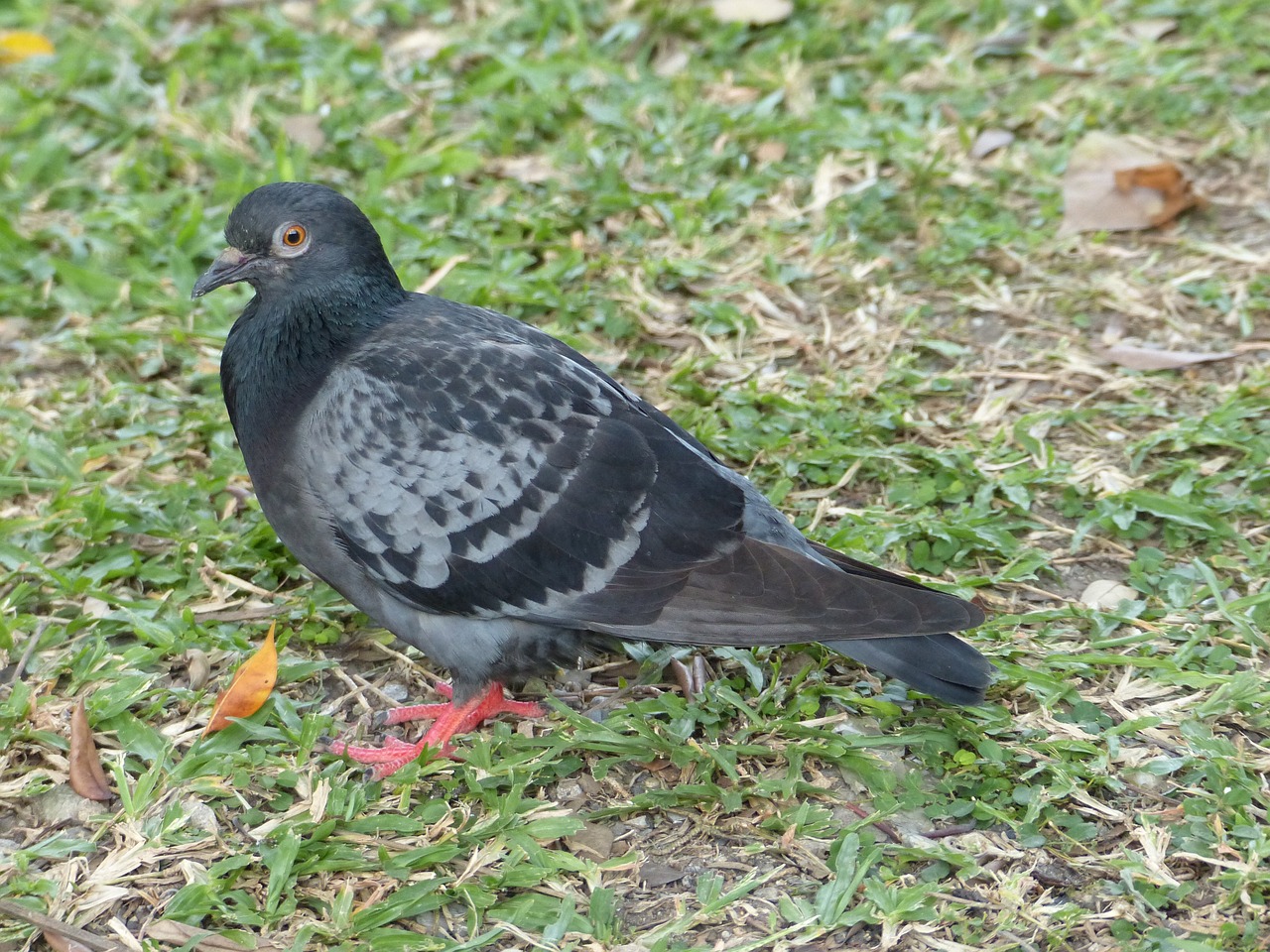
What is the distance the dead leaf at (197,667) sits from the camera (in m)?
4.28

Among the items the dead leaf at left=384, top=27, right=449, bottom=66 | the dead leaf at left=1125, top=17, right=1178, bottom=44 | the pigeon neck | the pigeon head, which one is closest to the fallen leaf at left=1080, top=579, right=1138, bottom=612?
the pigeon neck

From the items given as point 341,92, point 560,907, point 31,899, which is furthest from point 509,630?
point 341,92

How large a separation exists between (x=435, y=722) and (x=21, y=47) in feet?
17.9

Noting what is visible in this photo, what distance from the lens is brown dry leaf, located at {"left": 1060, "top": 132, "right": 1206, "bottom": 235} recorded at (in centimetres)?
611

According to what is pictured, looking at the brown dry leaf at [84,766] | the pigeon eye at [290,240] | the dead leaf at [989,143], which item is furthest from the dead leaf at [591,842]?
the dead leaf at [989,143]

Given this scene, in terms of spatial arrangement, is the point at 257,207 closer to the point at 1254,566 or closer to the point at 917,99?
the point at 1254,566

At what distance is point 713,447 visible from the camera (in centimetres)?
516

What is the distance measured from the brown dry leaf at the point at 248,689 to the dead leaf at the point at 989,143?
4.38 meters

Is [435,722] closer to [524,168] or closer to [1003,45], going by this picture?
[524,168]

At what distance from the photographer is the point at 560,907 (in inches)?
137

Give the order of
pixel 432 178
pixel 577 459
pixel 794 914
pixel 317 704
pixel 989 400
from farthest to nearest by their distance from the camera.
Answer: pixel 432 178 < pixel 989 400 < pixel 317 704 < pixel 577 459 < pixel 794 914

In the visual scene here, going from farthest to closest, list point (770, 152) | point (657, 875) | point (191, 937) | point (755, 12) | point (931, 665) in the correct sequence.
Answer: point (755, 12) → point (770, 152) → point (931, 665) → point (657, 875) → point (191, 937)

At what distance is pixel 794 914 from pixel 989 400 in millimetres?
2629

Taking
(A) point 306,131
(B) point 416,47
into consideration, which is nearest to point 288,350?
(A) point 306,131
